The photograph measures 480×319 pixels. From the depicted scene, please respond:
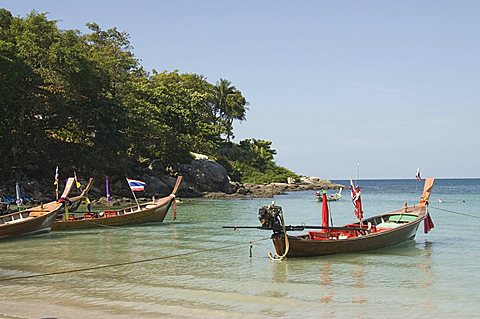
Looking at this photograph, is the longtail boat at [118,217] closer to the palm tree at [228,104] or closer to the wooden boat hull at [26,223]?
the wooden boat hull at [26,223]

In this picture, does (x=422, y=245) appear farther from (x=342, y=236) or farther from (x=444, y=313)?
(x=444, y=313)

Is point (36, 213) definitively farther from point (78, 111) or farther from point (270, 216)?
point (78, 111)

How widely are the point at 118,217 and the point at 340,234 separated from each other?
11.7m

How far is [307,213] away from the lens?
1519 inches

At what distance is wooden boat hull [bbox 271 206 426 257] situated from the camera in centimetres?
1582

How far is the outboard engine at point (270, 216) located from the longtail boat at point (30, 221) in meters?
10.4

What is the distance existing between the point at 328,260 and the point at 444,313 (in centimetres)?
581

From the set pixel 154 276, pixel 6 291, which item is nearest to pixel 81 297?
pixel 6 291

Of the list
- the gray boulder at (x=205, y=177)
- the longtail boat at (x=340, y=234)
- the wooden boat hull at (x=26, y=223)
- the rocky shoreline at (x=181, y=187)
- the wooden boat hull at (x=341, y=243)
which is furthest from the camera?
the gray boulder at (x=205, y=177)

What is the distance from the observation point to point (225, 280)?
13.7 metres

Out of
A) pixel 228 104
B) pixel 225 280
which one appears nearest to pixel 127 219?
pixel 225 280

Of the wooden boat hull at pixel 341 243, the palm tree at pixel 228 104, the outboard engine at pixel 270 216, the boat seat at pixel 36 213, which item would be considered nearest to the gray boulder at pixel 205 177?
the palm tree at pixel 228 104

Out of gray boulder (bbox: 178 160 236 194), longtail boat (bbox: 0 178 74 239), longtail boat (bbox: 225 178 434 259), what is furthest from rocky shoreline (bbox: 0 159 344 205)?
longtail boat (bbox: 225 178 434 259)

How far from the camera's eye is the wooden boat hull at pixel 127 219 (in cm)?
2489
